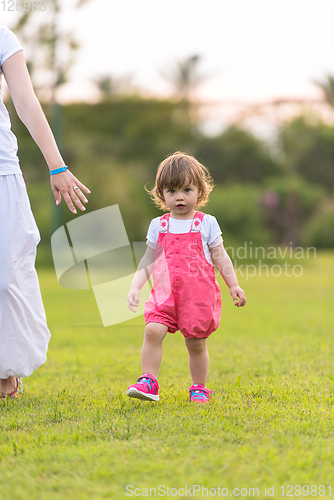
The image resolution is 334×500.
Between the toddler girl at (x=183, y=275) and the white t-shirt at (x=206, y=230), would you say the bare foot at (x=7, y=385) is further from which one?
the white t-shirt at (x=206, y=230)

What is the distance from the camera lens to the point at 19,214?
318 cm

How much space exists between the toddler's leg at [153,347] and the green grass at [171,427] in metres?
0.21

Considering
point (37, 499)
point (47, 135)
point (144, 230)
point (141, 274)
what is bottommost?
point (37, 499)

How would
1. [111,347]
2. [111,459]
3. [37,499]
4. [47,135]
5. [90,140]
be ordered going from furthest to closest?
[90,140], [111,347], [47,135], [111,459], [37,499]

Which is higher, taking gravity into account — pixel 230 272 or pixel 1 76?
pixel 1 76

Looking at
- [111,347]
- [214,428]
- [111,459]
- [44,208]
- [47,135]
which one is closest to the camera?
[111,459]

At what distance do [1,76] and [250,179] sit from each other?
33572mm

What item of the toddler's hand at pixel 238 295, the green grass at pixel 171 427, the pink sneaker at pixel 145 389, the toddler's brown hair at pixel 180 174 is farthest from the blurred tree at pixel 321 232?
the pink sneaker at pixel 145 389

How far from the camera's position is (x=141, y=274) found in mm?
3480

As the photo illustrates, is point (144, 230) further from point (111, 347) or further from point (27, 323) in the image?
point (27, 323)

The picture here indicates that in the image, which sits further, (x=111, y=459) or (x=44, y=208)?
(x=44, y=208)

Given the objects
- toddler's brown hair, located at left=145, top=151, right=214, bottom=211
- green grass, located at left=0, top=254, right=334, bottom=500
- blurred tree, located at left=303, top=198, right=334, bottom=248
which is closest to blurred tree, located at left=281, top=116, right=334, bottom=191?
blurred tree, located at left=303, top=198, right=334, bottom=248

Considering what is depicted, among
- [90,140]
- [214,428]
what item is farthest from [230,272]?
[90,140]

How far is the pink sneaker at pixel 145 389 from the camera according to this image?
305cm
